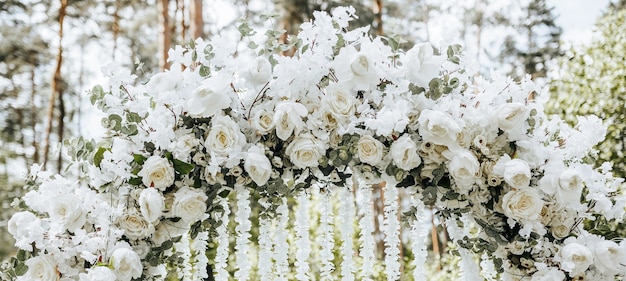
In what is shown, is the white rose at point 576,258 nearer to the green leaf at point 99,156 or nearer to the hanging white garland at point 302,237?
the hanging white garland at point 302,237

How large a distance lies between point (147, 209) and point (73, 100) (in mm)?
9294

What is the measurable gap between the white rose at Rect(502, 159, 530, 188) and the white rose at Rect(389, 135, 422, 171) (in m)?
0.23

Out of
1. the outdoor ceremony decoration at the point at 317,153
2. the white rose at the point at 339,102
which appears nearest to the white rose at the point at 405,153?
the outdoor ceremony decoration at the point at 317,153

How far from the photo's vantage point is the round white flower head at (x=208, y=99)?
5.18 ft

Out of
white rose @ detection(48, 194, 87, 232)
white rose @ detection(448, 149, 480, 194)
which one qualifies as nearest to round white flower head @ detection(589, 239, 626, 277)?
white rose @ detection(448, 149, 480, 194)

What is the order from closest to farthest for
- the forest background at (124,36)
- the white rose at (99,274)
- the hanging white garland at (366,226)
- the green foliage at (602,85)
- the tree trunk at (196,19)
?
the white rose at (99,274)
the hanging white garland at (366,226)
the green foliage at (602,85)
the tree trunk at (196,19)
the forest background at (124,36)

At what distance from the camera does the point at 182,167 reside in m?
1.63

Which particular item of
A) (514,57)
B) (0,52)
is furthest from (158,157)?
(514,57)

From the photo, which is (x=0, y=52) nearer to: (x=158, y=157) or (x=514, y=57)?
(x=158, y=157)

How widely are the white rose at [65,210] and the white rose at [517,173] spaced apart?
1.07 meters

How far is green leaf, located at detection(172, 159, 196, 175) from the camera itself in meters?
1.62

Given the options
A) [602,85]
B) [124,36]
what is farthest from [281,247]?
[124,36]

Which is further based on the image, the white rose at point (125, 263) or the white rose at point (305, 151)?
the white rose at point (305, 151)

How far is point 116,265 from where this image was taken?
154cm
